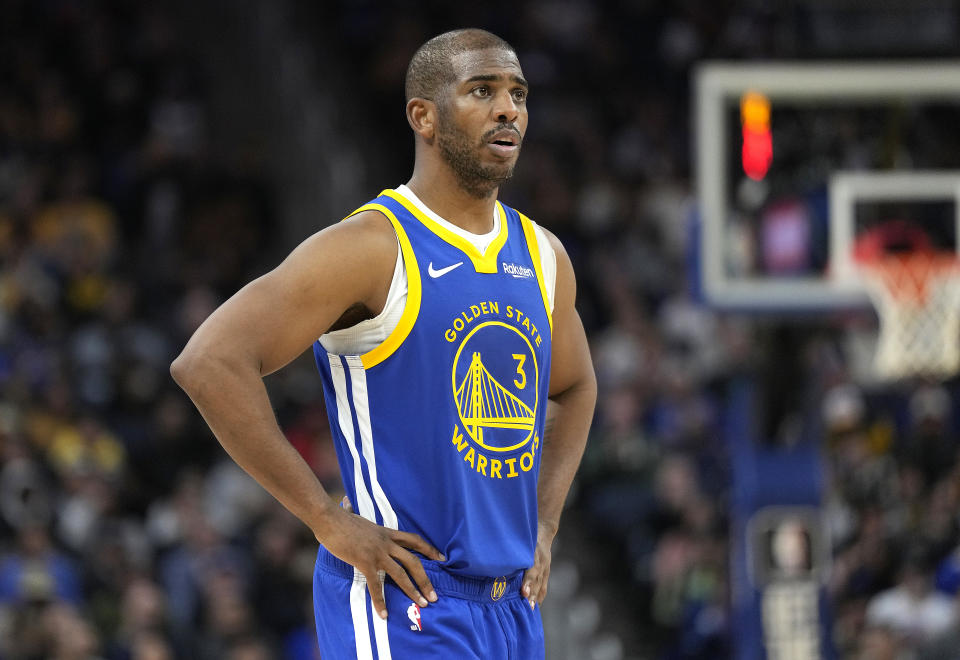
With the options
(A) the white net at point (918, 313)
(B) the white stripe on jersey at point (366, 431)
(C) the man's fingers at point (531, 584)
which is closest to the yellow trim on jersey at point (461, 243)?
(B) the white stripe on jersey at point (366, 431)

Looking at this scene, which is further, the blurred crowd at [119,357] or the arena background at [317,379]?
the arena background at [317,379]

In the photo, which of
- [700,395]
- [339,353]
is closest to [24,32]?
[700,395]

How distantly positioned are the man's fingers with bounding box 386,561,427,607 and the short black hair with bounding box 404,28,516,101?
1215mm

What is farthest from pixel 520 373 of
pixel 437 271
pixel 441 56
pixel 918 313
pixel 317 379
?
pixel 317 379

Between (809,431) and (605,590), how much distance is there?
2.70m

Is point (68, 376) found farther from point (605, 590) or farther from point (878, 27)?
point (878, 27)

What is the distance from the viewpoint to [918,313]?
8672 mm

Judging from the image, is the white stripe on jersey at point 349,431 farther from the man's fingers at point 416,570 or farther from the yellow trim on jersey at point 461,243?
the yellow trim on jersey at point 461,243

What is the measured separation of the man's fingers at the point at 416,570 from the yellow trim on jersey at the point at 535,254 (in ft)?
2.56

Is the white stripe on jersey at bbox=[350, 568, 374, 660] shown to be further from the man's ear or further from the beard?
the man's ear

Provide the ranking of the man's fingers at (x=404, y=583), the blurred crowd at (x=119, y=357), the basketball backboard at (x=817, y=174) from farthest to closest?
the blurred crowd at (x=119, y=357)
the basketball backboard at (x=817, y=174)
the man's fingers at (x=404, y=583)

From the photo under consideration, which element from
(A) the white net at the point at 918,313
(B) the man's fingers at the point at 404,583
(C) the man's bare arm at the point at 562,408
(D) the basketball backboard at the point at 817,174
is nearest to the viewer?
(B) the man's fingers at the point at 404,583

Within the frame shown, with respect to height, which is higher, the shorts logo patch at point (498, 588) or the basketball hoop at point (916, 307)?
the shorts logo patch at point (498, 588)

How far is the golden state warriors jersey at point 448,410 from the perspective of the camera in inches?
154
